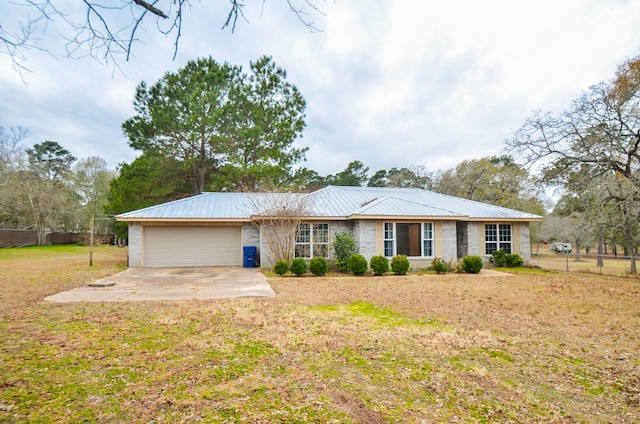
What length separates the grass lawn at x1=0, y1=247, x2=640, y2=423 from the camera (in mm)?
2883

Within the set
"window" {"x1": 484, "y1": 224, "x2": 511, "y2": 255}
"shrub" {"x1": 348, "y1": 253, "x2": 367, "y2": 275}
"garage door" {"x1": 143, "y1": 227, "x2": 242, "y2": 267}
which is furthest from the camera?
"window" {"x1": 484, "y1": 224, "x2": 511, "y2": 255}

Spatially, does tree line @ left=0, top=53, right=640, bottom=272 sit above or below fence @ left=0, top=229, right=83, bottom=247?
above

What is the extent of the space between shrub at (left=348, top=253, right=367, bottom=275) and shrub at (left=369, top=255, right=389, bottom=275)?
341 mm

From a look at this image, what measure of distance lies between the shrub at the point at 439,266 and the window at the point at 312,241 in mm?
4467

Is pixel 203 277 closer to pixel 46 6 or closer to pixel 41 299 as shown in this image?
pixel 41 299

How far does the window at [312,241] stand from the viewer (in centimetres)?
1465

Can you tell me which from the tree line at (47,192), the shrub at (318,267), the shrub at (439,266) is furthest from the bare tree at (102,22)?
the tree line at (47,192)

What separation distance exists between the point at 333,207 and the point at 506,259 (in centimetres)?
839

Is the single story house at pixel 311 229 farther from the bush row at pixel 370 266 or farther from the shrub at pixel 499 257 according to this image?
the bush row at pixel 370 266

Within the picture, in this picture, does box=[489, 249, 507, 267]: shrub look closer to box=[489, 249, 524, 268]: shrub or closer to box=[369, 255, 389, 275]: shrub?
box=[489, 249, 524, 268]: shrub

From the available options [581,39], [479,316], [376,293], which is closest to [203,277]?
[376,293]

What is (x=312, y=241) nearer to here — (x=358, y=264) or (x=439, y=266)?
(x=358, y=264)

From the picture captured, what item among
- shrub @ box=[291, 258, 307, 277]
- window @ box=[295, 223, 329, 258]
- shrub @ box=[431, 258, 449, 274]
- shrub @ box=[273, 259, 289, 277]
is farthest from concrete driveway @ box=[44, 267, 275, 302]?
shrub @ box=[431, 258, 449, 274]

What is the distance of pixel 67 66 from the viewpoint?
9.69 feet
